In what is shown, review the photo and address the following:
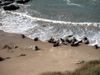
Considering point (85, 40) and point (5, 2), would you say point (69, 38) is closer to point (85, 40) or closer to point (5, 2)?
point (85, 40)

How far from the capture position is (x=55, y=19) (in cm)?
1958

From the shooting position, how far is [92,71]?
879 cm

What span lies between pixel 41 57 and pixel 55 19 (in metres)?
8.08

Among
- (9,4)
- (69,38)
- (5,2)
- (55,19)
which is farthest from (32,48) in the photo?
(5,2)

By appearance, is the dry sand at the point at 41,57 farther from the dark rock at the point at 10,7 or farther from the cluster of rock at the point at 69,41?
the dark rock at the point at 10,7

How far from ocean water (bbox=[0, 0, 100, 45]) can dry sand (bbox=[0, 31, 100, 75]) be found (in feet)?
5.21

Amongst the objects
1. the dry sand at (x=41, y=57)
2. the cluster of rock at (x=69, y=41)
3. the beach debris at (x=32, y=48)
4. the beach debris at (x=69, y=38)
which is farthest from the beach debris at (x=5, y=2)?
the beach debris at (x=32, y=48)

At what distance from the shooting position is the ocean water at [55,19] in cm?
1649

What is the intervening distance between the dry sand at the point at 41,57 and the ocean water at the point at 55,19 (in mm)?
1587

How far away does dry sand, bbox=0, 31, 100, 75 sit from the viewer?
1089 centimetres

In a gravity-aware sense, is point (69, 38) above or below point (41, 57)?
above

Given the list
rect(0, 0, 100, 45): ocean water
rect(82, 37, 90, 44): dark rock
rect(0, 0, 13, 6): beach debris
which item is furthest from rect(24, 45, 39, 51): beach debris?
rect(0, 0, 13, 6): beach debris

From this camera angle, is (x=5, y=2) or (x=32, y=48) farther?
(x=5, y=2)

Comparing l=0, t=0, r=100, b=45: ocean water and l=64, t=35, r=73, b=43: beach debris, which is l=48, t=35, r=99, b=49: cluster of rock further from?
l=0, t=0, r=100, b=45: ocean water
